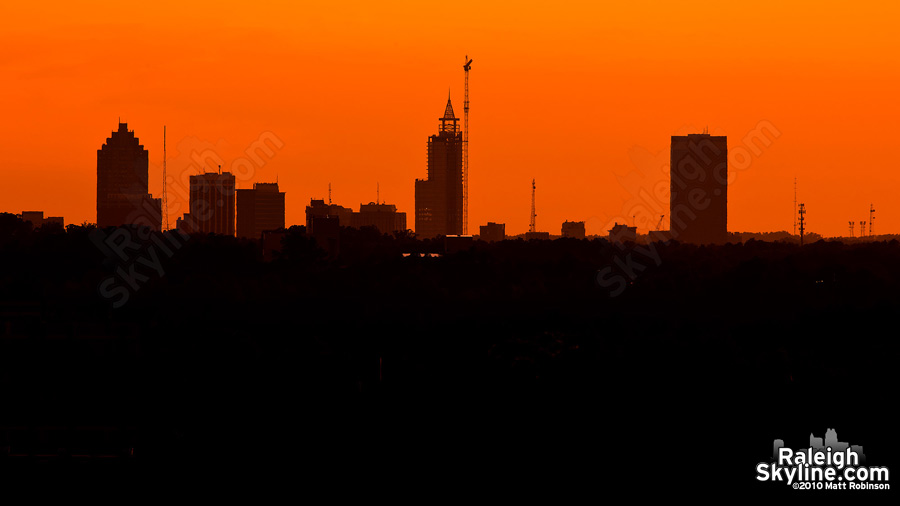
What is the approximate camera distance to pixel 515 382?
62.9 meters

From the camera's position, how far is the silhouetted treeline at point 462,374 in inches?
1823

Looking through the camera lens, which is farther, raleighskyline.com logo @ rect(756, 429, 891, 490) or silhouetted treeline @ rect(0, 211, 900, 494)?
silhouetted treeline @ rect(0, 211, 900, 494)

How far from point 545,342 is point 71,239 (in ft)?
380

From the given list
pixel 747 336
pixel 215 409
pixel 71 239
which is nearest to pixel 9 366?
pixel 215 409

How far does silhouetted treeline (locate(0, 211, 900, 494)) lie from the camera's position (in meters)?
46.3

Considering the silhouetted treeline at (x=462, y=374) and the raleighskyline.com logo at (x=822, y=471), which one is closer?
the raleighskyline.com logo at (x=822, y=471)

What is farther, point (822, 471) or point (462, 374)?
point (462, 374)

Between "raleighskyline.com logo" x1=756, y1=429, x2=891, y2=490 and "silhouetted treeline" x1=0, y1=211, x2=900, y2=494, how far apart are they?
2.83 ft

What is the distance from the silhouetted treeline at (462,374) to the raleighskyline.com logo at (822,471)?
2.83 feet

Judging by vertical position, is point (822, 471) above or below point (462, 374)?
below

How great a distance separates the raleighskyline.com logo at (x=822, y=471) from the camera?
39344mm

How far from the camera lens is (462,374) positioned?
66000mm

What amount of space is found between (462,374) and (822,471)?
27.5 metres

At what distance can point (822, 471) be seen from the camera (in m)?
40.2
